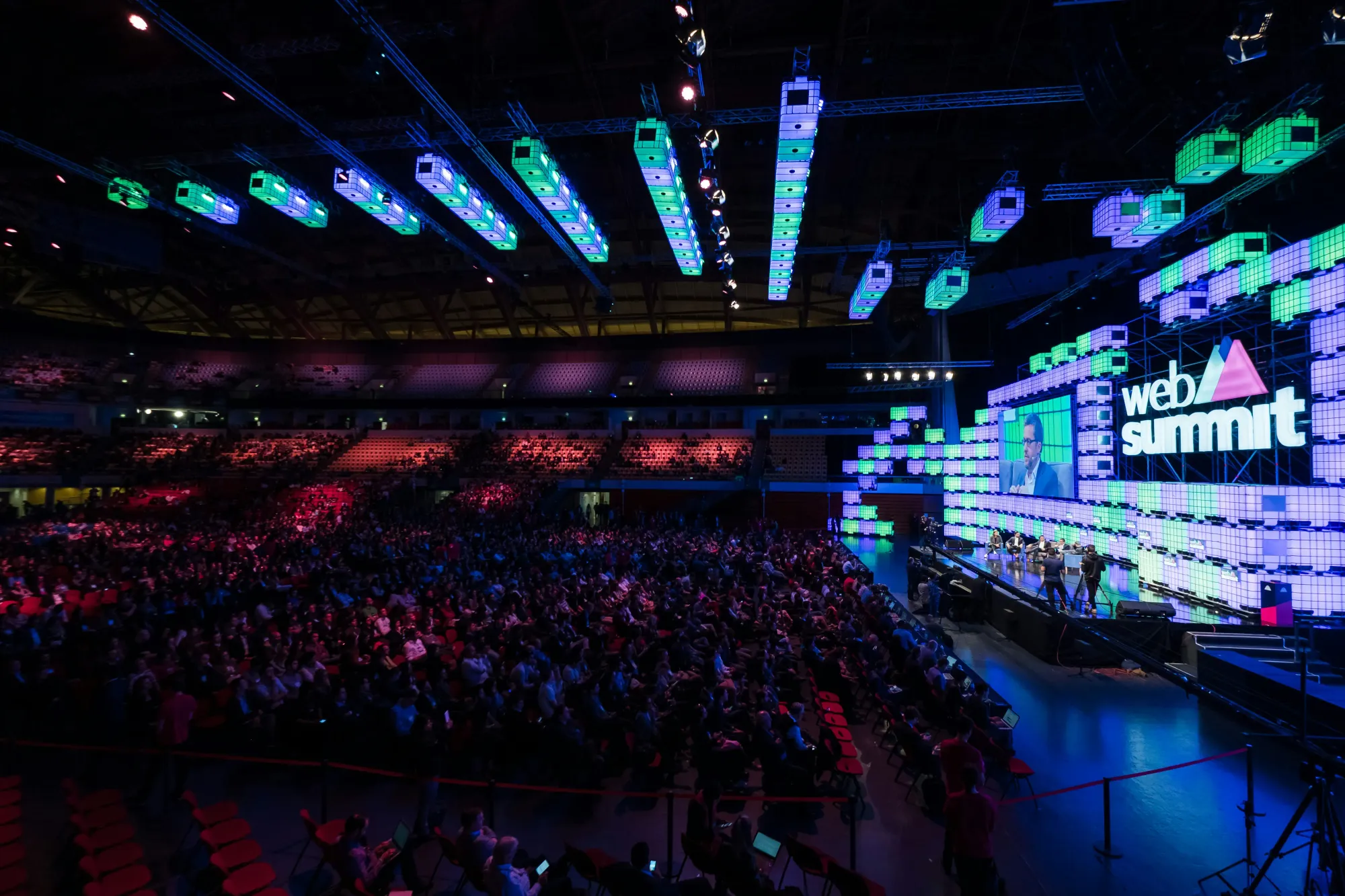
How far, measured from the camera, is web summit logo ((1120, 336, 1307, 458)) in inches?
345

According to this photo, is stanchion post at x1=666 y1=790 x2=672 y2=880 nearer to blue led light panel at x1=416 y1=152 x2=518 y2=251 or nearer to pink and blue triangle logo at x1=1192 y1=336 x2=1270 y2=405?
blue led light panel at x1=416 y1=152 x2=518 y2=251

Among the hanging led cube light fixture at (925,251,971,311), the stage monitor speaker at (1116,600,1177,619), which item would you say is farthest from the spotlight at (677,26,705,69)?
the stage monitor speaker at (1116,600,1177,619)

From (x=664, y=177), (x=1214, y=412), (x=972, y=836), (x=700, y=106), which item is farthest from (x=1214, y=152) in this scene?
(x=972, y=836)

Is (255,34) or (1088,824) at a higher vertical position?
(255,34)

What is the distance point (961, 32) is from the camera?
966 centimetres

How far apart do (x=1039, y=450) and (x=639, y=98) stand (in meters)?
12.4

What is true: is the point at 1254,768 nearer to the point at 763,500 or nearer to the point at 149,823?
the point at 149,823

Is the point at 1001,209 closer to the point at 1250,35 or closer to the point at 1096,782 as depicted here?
the point at 1250,35

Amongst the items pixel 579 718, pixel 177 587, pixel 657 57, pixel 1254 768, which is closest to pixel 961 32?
pixel 657 57

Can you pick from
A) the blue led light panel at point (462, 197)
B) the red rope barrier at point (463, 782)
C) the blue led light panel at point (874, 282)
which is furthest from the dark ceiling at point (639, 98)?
the red rope barrier at point (463, 782)

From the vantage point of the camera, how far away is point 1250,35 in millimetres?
5906

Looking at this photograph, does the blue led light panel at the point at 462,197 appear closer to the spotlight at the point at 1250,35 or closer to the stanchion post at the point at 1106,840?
the spotlight at the point at 1250,35

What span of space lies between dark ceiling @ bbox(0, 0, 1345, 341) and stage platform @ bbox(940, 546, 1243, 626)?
6.50 metres

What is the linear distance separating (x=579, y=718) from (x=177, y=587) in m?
9.89
